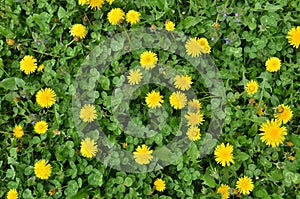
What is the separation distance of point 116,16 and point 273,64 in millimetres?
1261

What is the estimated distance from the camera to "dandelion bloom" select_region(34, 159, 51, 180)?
9.51 ft

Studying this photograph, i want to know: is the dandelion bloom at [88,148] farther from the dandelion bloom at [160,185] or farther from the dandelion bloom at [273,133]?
the dandelion bloom at [273,133]

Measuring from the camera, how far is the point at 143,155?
2.93 meters

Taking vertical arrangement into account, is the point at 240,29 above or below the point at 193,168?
above

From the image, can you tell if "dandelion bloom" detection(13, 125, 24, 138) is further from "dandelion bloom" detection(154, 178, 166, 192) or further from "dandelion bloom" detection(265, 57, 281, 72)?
"dandelion bloom" detection(265, 57, 281, 72)

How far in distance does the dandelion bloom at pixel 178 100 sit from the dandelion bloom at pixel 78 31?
0.86 metres

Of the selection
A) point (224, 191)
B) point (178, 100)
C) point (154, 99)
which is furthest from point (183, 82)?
point (224, 191)

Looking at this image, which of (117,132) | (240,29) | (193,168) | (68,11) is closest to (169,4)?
(240,29)

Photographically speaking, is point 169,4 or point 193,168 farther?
point 169,4

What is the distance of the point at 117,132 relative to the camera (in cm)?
304

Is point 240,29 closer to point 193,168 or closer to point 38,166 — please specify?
point 193,168

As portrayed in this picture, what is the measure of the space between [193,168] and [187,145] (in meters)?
0.18

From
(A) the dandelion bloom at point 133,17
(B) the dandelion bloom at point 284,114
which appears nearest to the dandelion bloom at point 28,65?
(A) the dandelion bloom at point 133,17

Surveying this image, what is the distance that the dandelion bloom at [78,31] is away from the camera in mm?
3158
